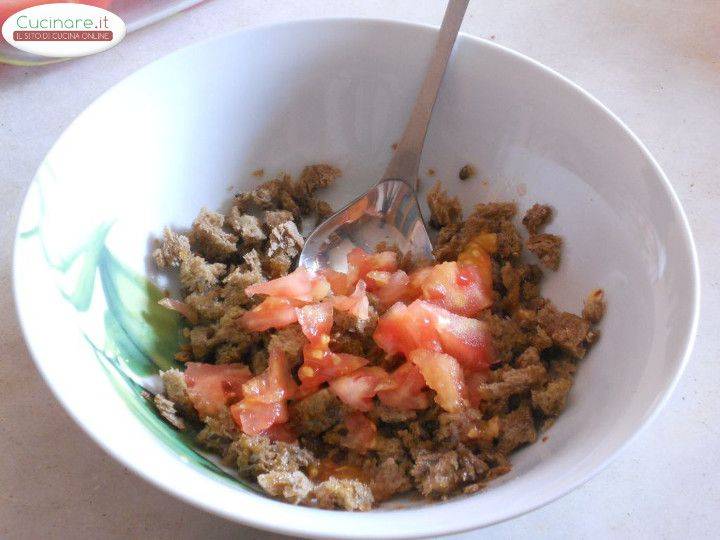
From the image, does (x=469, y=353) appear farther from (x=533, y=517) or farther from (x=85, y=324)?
(x=85, y=324)

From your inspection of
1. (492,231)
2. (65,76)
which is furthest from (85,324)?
(65,76)

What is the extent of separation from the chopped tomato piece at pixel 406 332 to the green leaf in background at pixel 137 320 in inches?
15.8

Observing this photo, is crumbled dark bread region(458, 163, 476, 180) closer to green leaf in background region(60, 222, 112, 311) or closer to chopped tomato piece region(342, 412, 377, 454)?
chopped tomato piece region(342, 412, 377, 454)

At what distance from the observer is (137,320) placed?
1295 millimetres

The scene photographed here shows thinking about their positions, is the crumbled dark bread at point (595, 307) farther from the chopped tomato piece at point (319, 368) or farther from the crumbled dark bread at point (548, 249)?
the chopped tomato piece at point (319, 368)

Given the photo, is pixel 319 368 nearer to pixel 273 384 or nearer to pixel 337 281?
pixel 273 384

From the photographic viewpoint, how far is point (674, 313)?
43.3 inches

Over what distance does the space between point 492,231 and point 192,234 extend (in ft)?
2.06

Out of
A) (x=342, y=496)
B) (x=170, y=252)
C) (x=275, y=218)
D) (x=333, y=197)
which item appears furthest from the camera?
(x=333, y=197)

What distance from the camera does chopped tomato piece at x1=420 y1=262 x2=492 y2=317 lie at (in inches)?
51.9

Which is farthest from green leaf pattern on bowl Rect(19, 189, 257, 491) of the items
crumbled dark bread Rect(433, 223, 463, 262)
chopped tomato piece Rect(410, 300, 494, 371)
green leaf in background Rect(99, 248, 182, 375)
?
crumbled dark bread Rect(433, 223, 463, 262)

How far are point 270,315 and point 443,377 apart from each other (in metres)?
0.35

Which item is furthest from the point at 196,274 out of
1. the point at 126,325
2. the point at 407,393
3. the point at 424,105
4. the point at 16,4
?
the point at 16,4

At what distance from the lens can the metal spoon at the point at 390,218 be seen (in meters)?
1.48
